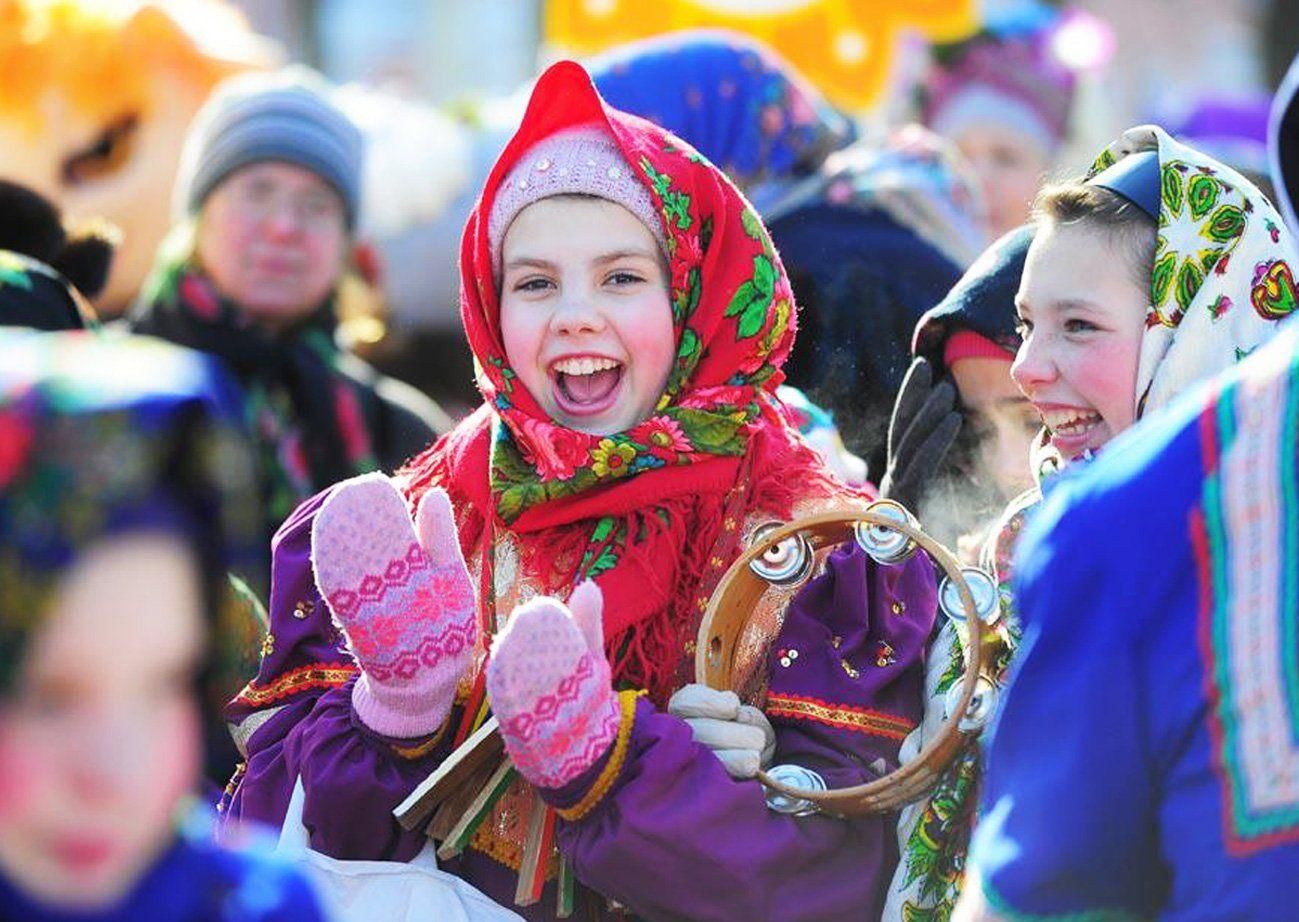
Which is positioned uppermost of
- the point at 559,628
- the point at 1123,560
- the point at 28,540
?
the point at 1123,560

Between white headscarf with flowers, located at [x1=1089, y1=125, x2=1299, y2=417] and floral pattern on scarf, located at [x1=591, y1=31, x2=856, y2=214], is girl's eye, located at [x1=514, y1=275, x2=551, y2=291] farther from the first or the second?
floral pattern on scarf, located at [x1=591, y1=31, x2=856, y2=214]

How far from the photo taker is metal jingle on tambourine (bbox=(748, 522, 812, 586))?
313cm

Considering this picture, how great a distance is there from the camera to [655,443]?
11.0ft

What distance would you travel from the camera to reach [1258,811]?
2.07m

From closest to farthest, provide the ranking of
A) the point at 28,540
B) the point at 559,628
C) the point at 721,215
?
the point at 28,540 → the point at 559,628 → the point at 721,215

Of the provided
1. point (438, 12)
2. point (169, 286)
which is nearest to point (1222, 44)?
point (438, 12)

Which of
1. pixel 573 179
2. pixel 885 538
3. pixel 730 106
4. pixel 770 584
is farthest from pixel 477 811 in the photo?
pixel 730 106

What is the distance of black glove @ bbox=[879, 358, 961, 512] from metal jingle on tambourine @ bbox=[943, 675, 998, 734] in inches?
36.6

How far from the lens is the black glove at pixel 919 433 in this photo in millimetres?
3941

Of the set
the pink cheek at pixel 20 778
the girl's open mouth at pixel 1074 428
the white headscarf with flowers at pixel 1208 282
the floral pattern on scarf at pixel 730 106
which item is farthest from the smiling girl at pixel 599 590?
the floral pattern on scarf at pixel 730 106

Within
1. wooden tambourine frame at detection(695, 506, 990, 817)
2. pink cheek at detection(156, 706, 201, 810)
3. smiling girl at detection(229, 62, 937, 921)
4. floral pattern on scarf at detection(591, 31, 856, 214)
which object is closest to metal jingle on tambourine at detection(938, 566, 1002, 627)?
wooden tambourine frame at detection(695, 506, 990, 817)

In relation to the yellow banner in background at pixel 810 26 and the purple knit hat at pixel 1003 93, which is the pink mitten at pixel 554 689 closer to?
the yellow banner in background at pixel 810 26

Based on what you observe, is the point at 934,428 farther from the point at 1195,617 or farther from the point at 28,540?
the point at 28,540

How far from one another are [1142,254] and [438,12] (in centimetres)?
1531
